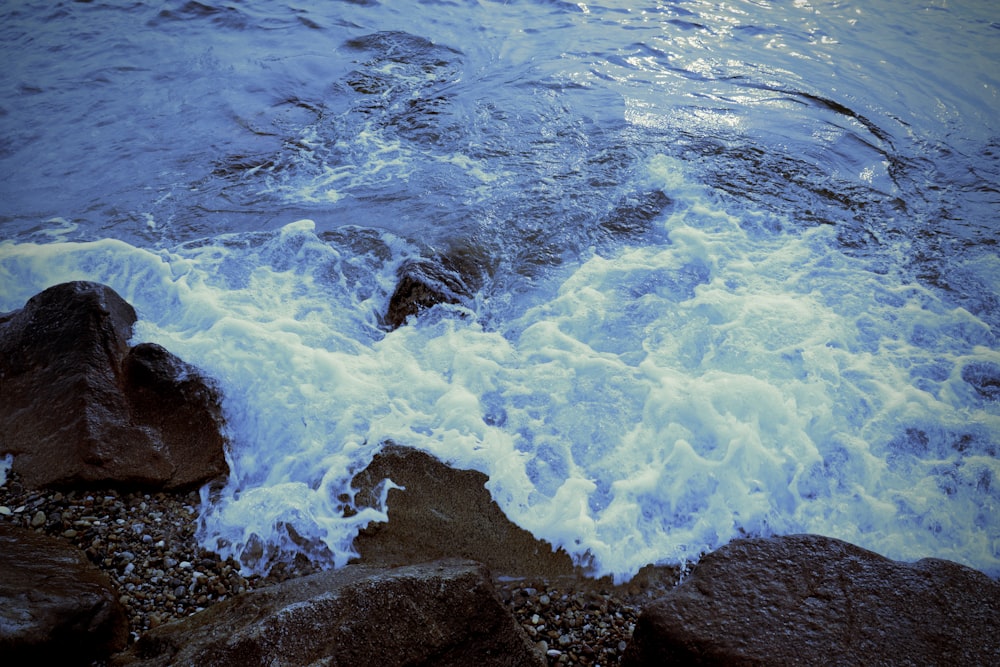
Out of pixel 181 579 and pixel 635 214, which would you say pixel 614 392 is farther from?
pixel 181 579

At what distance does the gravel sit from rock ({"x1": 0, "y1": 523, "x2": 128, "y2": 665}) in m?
0.14

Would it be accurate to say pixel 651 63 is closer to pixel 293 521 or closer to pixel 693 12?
pixel 693 12

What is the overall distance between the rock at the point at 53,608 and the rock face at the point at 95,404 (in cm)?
64

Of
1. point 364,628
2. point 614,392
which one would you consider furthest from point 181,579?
point 614,392

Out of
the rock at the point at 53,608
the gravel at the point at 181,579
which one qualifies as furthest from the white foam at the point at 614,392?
the rock at the point at 53,608

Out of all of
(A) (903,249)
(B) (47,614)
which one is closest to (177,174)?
(B) (47,614)

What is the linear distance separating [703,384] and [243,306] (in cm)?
377

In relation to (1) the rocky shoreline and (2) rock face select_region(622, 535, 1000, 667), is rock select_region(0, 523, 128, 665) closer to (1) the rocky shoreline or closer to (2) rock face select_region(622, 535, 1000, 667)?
(1) the rocky shoreline

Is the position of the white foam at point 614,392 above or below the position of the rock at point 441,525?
above

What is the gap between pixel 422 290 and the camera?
5969 mm

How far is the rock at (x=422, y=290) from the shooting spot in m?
5.89

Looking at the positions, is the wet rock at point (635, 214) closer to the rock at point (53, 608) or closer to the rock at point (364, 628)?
the rock at point (364, 628)

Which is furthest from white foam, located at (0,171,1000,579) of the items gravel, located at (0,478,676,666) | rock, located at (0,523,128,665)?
rock, located at (0,523,128,665)

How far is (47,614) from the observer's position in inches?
123
